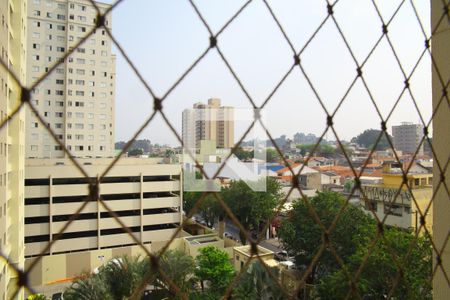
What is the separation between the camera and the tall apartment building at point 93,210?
6445mm

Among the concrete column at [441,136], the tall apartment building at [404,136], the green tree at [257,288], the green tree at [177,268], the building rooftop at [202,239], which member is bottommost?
the building rooftop at [202,239]

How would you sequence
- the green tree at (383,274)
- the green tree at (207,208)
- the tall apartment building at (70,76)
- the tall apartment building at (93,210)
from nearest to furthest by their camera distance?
1. the green tree at (383,274)
2. the tall apartment building at (93,210)
3. the green tree at (207,208)
4. the tall apartment building at (70,76)

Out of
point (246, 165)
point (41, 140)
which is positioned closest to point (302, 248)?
point (246, 165)

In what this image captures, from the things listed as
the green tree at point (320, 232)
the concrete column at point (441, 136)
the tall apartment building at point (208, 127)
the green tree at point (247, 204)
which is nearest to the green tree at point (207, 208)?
the green tree at point (247, 204)

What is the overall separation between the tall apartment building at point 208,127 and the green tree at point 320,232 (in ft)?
5.82

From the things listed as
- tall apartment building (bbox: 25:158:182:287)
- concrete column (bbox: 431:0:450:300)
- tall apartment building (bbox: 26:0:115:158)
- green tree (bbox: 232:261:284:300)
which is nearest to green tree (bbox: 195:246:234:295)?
green tree (bbox: 232:261:284:300)

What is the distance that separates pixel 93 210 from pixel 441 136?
7.11 meters

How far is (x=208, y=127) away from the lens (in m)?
5.38

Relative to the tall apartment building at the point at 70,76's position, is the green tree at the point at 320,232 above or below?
below

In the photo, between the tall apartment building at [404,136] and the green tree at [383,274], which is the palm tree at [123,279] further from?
the tall apartment building at [404,136]

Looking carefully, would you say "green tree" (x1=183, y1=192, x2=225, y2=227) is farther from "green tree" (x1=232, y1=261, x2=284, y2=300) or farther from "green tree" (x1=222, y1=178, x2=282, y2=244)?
"green tree" (x1=232, y1=261, x2=284, y2=300)

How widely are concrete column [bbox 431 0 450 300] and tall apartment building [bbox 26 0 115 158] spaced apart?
9850 millimetres

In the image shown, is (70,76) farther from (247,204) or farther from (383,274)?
(383,274)

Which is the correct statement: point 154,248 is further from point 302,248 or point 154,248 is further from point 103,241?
point 302,248
